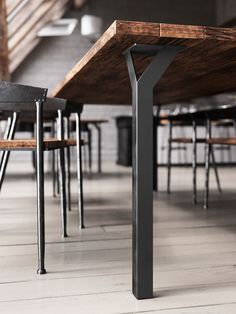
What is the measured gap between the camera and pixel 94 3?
8445mm

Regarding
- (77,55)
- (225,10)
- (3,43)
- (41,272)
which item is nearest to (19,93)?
(41,272)

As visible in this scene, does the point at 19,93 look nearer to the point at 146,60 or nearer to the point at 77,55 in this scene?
the point at 146,60

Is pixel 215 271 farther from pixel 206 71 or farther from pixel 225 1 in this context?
pixel 225 1

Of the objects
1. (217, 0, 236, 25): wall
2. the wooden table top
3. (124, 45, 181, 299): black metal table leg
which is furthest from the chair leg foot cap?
(217, 0, 236, 25): wall

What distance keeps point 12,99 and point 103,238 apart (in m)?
0.76

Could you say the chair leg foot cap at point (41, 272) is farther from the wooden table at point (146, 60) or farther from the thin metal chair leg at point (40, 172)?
the wooden table at point (146, 60)

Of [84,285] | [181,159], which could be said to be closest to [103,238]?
[84,285]

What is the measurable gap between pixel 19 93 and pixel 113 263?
0.63 metres

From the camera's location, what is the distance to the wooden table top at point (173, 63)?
1036 millimetres

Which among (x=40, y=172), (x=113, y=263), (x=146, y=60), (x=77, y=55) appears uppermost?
(x=77, y=55)

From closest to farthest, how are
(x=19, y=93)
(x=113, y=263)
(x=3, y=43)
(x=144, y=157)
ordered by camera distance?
(x=144, y=157) → (x=19, y=93) → (x=113, y=263) → (x=3, y=43)

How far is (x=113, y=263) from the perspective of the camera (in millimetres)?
1423

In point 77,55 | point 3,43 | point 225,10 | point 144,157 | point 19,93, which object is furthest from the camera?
point 225,10

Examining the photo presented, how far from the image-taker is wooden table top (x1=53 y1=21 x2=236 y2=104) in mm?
1036
